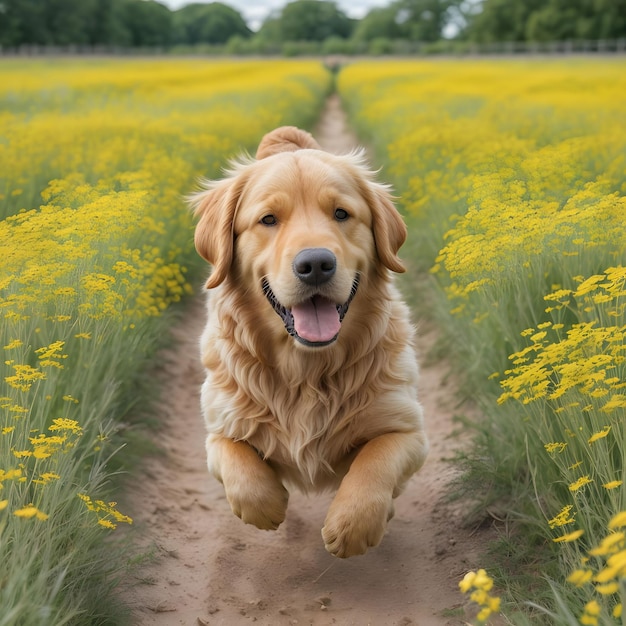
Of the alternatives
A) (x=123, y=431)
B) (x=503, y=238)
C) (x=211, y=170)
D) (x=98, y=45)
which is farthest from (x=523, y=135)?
(x=98, y=45)

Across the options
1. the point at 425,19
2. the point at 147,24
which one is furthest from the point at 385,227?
the point at 425,19

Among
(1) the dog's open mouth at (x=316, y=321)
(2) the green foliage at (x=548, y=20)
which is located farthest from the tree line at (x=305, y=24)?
(1) the dog's open mouth at (x=316, y=321)

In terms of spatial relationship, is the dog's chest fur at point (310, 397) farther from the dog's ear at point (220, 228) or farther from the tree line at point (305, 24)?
the tree line at point (305, 24)

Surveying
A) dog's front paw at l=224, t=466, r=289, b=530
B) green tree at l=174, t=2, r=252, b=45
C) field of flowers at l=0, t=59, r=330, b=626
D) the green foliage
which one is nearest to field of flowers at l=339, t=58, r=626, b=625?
dog's front paw at l=224, t=466, r=289, b=530

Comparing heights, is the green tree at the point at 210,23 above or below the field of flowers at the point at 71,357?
below

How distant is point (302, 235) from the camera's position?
3.00 meters

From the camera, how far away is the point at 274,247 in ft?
10.2

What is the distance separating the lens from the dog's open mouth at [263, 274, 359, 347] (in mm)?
3041

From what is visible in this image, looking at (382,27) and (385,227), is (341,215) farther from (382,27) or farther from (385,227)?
(382,27)

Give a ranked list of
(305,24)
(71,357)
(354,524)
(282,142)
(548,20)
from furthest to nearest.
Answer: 1. (305,24)
2. (548,20)
3. (282,142)
4. (71,357)
5. (354,524)

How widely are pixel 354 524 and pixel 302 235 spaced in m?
1.11

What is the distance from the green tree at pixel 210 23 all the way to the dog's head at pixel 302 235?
375 ft

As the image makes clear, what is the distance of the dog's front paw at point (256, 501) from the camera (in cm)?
298

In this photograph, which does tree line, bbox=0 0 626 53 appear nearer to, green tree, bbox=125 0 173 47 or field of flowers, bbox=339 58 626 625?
green tree, bbox=125 0 173 47
